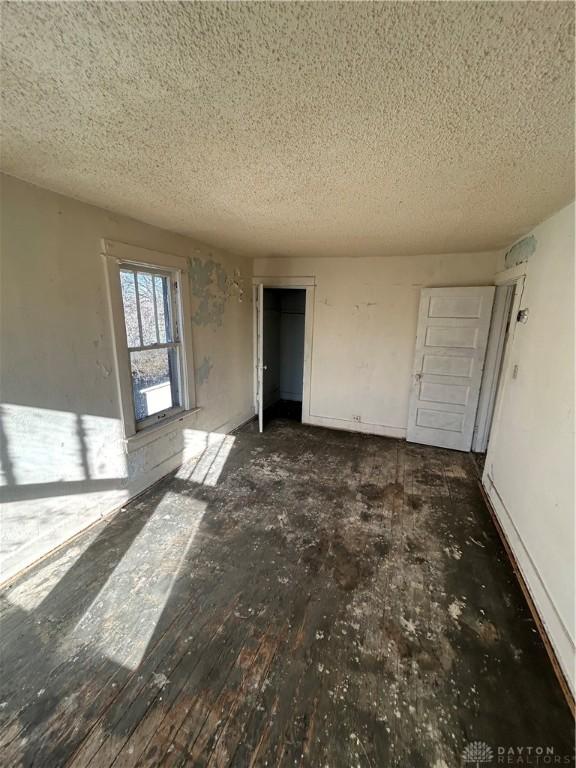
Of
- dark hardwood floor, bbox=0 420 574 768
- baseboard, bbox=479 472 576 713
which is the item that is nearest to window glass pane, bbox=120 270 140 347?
dark hardwood floor, bbox=0 420 574 768

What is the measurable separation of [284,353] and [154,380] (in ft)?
10.1

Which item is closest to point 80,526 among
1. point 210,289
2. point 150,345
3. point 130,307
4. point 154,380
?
point 154,380

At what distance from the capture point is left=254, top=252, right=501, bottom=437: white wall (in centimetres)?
391

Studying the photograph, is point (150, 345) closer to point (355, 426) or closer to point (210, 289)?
point (210, 289)

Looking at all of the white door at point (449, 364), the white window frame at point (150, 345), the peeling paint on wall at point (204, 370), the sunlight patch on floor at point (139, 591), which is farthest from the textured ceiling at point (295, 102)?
the sunlight patch on floor at point (139, 591)

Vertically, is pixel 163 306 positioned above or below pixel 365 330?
above

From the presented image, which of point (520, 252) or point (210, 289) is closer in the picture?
point (520, 252)

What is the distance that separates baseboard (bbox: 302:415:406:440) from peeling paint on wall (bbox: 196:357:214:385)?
5.68 ft

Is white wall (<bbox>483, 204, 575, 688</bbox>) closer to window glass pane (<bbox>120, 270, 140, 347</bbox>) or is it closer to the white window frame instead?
the white window frame

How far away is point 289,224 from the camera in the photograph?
2.67 m

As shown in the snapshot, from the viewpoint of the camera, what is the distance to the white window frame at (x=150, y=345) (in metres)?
2.38

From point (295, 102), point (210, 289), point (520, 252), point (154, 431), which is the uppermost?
point (295, 102)

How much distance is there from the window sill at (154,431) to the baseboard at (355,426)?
6.40ft

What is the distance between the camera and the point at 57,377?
2.05 meters
